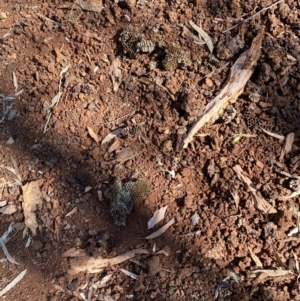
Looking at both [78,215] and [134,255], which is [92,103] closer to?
[78,215]

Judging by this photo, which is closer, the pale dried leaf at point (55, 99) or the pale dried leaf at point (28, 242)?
the pale dried leaf at point (28, 242)

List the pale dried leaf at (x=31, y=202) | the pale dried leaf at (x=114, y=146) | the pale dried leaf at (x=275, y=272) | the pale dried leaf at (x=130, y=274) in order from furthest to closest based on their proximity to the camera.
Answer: the pale dried leaf at (x=114, y=146)
the pale dried leaf at (x=31, y=202)
the pale dried leaf at (x=130, y=274)
the pale dried leaf at (x=275, y=272)

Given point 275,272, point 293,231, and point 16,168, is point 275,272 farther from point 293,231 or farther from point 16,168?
point 16,168

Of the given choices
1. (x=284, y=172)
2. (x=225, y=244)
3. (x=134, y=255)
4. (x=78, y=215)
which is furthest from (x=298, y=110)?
(x=78, y=215)

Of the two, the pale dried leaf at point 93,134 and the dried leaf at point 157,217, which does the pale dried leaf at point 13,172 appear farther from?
the dried leaf at point 157,217

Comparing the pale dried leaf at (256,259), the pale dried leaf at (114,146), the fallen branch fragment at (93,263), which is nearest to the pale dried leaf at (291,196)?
the pale dried leaf at (256,259)
